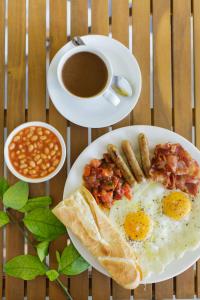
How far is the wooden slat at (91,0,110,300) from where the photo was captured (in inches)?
70.1

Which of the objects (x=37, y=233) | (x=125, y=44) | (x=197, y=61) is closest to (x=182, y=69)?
(x=197, y=61)

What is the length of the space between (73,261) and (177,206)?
411 mm

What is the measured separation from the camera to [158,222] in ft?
5.65

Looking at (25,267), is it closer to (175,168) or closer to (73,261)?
(73,261)

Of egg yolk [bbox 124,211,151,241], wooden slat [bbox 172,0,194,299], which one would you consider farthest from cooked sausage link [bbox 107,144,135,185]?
wooden slat [bbox 172,0,194,299]

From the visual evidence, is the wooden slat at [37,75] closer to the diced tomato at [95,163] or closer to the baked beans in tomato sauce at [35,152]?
the baked beans in tomato sauce at [35,152]

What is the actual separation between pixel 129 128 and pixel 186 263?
51 centimetres

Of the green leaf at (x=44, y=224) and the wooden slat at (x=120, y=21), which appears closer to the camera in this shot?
the green leaf at (x=44, y=224)

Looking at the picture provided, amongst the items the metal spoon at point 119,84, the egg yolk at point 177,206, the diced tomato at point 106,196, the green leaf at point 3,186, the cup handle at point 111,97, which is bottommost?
the egg yolk at point 177,206

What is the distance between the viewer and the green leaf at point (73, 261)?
1710mm

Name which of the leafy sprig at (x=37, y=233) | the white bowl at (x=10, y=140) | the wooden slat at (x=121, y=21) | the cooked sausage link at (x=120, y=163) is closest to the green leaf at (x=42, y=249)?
the leafy sprig at (x=37, y=233)

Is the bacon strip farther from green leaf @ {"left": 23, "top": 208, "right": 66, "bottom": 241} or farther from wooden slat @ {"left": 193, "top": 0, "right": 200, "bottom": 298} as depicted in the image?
green leaf @ {"left": 23, "top": 208, "right": 66, "bottom": 241}

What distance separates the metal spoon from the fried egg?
1.07 ft

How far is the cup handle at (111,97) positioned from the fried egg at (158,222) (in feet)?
0.99
